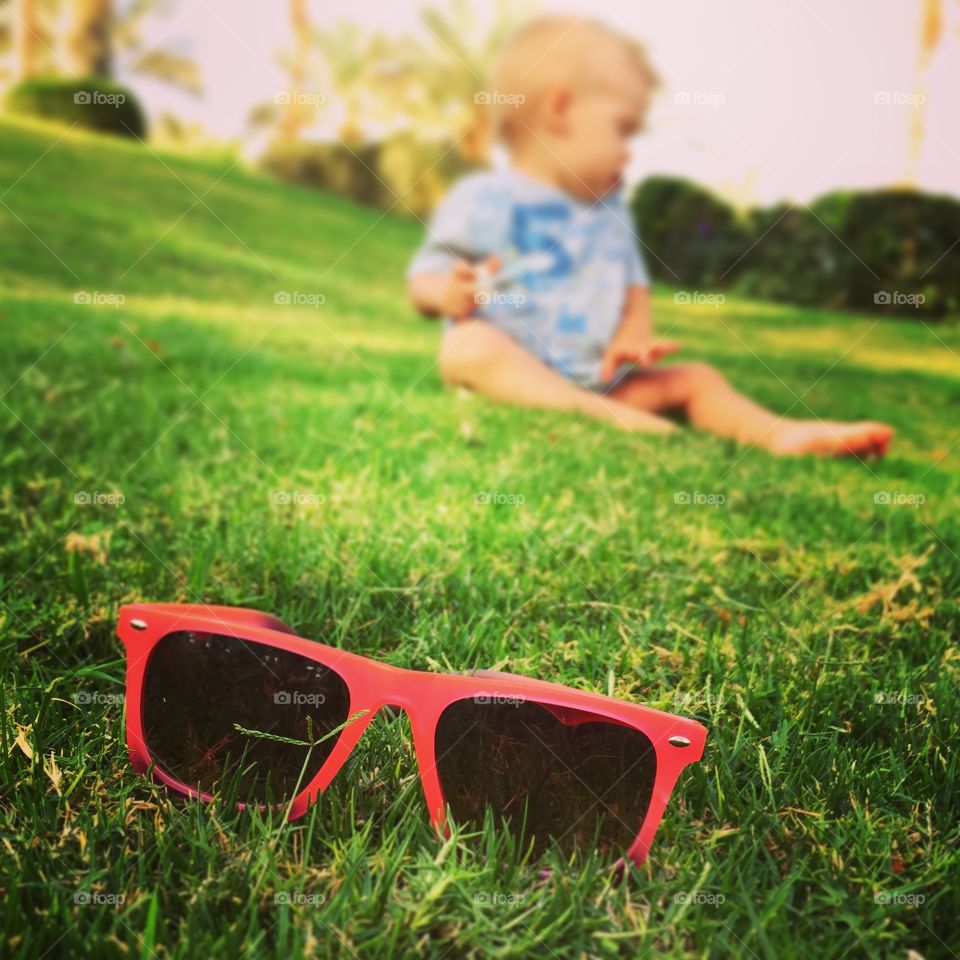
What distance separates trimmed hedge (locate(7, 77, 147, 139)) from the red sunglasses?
6.03m

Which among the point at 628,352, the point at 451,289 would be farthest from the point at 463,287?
the point at 628,352

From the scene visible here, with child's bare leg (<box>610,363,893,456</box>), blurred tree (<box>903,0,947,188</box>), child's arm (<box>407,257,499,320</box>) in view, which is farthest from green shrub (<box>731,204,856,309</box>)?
child's arm (<box>407,257,499,320</box>)

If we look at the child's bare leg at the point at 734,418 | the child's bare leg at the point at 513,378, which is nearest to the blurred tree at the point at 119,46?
the child's bare leg at the point at 513,378

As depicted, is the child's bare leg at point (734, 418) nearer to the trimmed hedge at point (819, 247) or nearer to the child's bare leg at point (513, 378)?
the child's bare leg at point (513, 378)

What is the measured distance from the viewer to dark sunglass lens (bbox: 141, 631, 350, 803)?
1.18m

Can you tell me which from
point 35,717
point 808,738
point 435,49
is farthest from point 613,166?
point 35,717

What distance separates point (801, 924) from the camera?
998mm

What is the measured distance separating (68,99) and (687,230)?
426cm

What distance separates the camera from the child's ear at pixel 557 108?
3492 millimetres

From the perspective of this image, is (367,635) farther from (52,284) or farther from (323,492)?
(52,284)

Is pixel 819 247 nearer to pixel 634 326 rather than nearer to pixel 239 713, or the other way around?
pixel 634 326

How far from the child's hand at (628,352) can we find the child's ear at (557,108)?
856mm

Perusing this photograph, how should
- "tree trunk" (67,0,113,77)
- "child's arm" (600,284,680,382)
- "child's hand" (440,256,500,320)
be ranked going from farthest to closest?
"tree trunk" (67,0,113,77) < "child's arm" (600,284,680,382) < "child's hand" (440,256,500,320)

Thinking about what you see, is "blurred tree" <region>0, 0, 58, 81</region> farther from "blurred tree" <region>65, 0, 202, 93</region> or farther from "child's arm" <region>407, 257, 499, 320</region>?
"child's arm" <region>407, 257, 499, 320</region>
